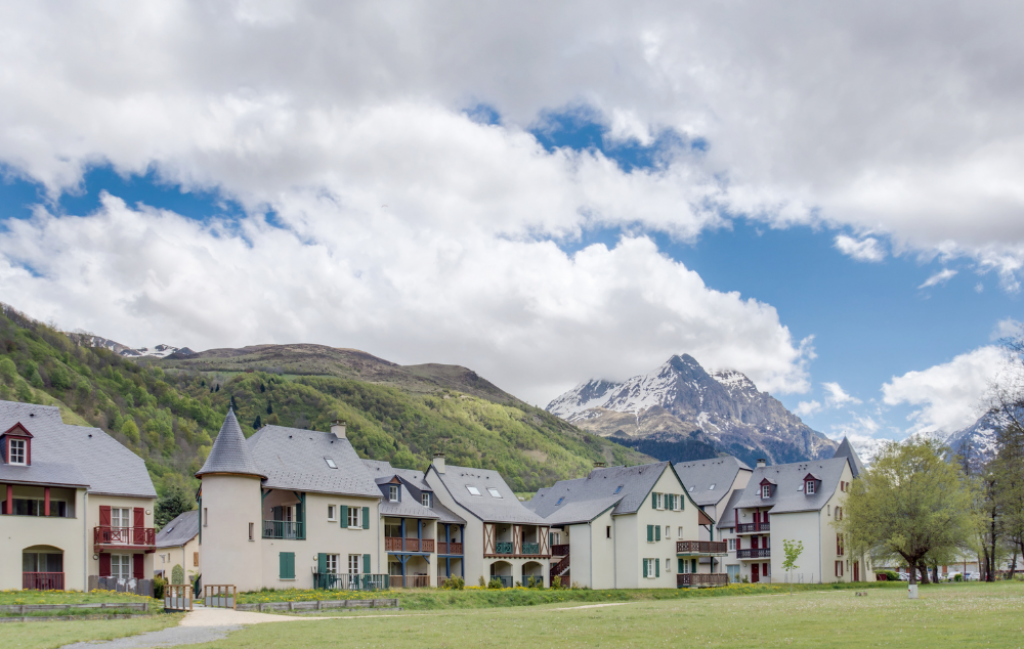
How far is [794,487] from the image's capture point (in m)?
79.7

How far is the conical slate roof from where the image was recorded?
4666 cm

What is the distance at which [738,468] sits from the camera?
285ft

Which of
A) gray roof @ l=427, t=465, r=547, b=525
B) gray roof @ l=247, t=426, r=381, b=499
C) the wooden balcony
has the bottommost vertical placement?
the wooden balcony

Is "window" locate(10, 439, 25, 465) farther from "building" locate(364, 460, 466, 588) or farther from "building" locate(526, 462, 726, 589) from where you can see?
"building" locate(526, 462, 726, 589)

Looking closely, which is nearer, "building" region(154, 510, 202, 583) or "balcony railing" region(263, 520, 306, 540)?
"balcony railing" region(263, 520, 306, 540)

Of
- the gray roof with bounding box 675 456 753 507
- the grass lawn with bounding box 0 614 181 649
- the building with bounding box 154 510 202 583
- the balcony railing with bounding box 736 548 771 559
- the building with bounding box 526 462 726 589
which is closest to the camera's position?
the grass lawn with bounding box 0 614 181 649

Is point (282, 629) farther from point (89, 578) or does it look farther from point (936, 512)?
point (936, 512)

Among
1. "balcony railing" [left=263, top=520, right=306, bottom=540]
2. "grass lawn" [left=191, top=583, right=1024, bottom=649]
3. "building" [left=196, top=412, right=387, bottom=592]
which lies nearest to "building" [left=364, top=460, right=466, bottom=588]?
"building" [left=196, top=412, right=387, bottom=592]

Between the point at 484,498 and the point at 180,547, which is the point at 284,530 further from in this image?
the point at 484,498

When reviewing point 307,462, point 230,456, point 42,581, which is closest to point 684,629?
point 230,456

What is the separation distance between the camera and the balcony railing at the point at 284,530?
4954cm

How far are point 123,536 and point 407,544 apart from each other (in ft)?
61.0

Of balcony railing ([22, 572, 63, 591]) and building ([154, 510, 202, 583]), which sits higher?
balcony railing ([22, 572, 63, 591])

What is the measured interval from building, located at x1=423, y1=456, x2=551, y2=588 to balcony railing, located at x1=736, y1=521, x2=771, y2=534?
23237 mm
